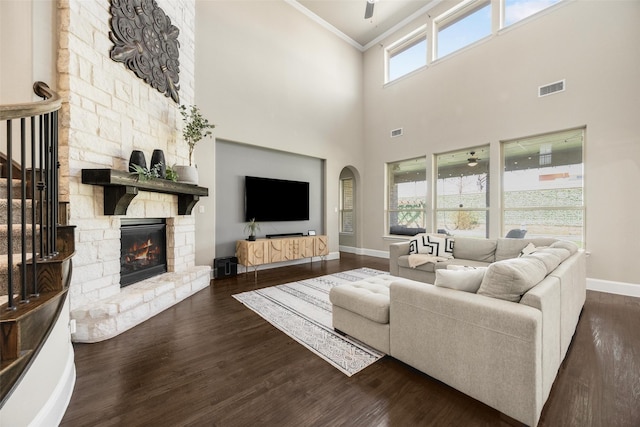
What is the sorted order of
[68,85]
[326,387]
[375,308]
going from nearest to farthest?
[326,387] → [375,308] → [68,85]

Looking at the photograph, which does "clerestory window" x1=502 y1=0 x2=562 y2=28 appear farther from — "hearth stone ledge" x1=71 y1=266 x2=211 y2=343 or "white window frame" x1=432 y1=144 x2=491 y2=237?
"hearth stone ledge" x1=71 y1=266 x2=211 y2=343

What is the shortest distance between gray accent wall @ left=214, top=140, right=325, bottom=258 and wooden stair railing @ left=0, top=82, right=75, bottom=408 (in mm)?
2926

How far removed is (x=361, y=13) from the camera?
629 centimetres

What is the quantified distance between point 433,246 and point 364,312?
2556 mm

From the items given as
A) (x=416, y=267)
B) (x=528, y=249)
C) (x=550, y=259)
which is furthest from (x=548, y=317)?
(x=416, y=267)

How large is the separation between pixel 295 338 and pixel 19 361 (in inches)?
71.2

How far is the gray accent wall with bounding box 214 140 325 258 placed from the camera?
5012mm

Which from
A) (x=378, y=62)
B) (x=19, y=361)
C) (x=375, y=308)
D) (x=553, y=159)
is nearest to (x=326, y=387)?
(x=375, y=308)

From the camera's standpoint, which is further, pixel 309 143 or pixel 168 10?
pixel 309 143

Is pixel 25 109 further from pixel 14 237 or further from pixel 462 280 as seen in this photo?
pixel 462 280

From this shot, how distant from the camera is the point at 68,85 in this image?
8.05 ft

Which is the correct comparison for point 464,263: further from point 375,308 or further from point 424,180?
point 424,180

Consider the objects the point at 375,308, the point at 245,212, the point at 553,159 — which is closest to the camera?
the point at 375,308

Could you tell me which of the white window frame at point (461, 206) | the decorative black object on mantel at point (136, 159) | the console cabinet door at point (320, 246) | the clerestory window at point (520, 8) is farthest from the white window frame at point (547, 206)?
Answer: the decorative black object on mantel at point (136, 159)
